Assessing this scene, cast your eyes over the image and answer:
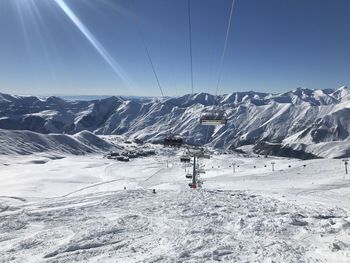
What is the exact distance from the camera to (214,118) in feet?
145

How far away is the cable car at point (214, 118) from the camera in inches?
1718

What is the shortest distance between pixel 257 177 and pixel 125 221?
188 feet

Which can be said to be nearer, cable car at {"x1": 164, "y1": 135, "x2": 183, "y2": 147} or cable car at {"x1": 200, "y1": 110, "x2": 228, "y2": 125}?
cable car at {"x1": 200, "y1": 110, "x2": 228, "y2": 125}

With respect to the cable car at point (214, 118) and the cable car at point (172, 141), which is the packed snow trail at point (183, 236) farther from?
the cable car at point (172, 141)

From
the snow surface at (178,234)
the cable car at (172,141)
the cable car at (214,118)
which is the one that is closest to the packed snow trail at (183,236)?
the snow surface at (178,234)

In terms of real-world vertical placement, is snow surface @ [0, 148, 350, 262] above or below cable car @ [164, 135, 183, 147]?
below

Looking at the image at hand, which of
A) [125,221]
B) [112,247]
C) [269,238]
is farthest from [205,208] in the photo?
[112,247]

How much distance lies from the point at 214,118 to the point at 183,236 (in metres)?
24.8

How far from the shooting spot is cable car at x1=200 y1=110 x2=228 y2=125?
43.6 m

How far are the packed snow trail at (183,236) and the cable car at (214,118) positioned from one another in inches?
527

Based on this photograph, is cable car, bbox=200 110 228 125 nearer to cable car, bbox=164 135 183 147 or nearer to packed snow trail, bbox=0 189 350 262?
cable car, bbox=164 135 183 147

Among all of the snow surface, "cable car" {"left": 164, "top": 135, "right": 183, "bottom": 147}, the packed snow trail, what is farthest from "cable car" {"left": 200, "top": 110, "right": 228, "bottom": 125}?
the packed snow trail

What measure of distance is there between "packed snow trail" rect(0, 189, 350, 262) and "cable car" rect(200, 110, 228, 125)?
13.4 m

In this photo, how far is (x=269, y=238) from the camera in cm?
2059
